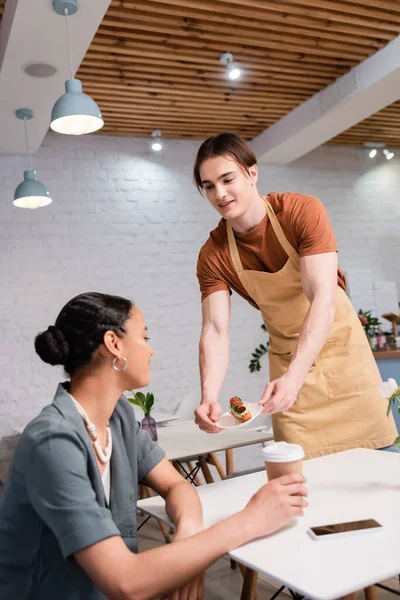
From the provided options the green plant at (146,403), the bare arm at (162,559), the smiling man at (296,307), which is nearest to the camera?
the bare arm at (162,559)

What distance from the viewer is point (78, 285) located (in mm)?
5516

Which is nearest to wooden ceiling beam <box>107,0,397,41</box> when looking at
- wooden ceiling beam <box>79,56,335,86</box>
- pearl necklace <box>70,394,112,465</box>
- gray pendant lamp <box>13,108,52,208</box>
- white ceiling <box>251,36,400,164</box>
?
white ceiling <box>251,36,400,164</box>

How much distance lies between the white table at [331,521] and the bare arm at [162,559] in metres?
0.03

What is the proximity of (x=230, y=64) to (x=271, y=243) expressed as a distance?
275 centimetres

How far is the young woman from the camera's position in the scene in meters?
1.13

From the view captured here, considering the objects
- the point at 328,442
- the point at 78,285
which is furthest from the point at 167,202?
the point at 328,442

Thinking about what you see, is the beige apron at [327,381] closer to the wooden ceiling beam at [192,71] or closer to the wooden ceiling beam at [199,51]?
the wooden ceiling beam at [199,51]

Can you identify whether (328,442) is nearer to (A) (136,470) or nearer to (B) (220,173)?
(A) (136,470)

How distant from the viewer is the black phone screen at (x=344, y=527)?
3.82 ft

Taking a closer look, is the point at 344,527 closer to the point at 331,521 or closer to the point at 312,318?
the point at 331,521

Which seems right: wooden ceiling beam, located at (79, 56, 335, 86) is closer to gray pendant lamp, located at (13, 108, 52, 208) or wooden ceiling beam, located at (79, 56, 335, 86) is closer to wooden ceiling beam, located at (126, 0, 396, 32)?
gray pendant lamp, located at (13, 108, 52, 208)

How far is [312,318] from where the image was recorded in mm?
1942

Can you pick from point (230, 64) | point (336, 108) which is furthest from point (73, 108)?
point (336, 108)

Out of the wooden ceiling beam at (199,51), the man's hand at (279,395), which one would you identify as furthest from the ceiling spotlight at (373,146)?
the man's hand at (279,395)
